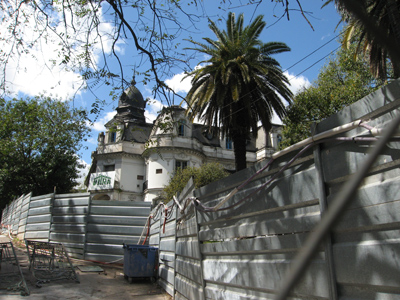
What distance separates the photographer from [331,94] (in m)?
19.0

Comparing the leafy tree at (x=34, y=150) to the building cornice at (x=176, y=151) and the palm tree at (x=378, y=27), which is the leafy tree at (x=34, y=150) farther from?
the palm tree at (x=378, y=27)

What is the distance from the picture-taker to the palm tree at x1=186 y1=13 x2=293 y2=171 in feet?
51.1

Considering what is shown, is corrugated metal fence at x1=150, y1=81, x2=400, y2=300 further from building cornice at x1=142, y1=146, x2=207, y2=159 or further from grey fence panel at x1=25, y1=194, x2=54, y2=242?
building cornice at x1=142, y1=146, x2=207, y2=159

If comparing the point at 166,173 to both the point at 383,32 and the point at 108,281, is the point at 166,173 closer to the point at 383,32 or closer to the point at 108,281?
the point at 108,281

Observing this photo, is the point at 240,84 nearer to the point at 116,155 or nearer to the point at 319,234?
the point at 319,234

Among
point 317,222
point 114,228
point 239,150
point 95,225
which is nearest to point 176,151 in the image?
point 239,150

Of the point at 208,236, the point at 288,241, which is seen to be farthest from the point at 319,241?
the point at 208,236

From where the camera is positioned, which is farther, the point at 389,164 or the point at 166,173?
the point at 166,173

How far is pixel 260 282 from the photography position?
3.38 m

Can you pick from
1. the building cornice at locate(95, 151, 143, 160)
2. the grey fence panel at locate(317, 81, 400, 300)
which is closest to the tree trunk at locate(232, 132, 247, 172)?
the grey fence panel at locate(317, 81, 400, 300)

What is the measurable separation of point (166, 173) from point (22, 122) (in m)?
13.9

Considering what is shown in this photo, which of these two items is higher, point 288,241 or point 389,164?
point 389,164

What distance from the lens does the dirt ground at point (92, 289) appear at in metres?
6.93

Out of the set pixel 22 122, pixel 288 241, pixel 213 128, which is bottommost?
pixel 288 241
